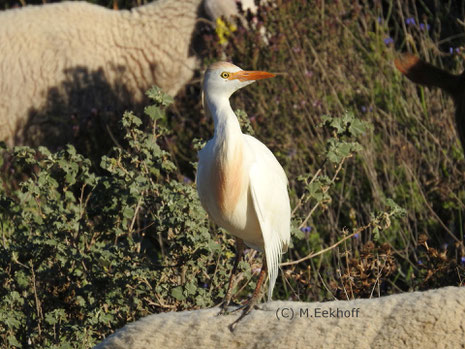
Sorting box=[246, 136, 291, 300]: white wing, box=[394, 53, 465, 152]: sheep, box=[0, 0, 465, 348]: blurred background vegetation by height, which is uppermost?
box=[394, 53, 465, 152]: sheep

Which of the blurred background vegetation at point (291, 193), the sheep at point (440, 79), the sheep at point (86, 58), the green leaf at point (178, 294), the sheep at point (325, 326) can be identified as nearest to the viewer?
the sheep at point (325, 326)

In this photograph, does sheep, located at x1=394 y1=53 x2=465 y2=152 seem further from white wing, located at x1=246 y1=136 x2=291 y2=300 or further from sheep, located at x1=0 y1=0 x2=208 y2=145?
sheep, located at x1=0 y1=0 x2=208 y2=145

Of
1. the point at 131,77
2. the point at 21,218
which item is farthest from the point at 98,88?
the point at 21,218

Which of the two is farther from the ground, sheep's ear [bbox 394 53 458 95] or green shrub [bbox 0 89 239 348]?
sheep's ear [bbox 394 53 458 95]

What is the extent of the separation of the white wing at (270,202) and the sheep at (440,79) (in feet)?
2.31

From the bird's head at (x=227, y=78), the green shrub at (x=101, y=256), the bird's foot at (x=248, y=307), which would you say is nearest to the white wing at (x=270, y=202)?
the bird's foot at (x=248, y=307)

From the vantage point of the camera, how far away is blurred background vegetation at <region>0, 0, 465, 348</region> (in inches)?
146

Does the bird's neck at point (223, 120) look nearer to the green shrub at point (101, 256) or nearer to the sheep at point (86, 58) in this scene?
the green shrub at point (101, 256)

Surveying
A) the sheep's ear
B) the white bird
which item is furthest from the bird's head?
the sheep's ear

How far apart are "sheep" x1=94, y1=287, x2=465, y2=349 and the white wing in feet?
0.85

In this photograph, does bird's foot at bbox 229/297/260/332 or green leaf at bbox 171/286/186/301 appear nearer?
bird's foot at bbox 229/297/260/332

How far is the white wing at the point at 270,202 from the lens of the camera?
9.93ft

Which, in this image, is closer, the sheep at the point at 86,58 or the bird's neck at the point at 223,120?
the bird's neck at the point at 223,120

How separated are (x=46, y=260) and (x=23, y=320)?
33 cm
